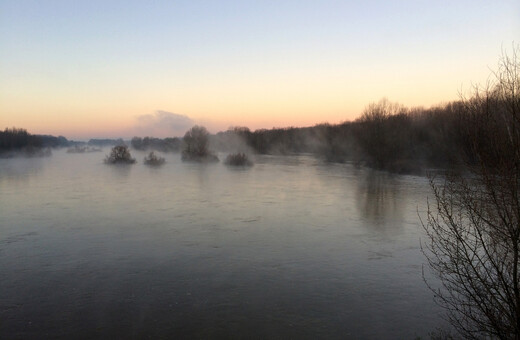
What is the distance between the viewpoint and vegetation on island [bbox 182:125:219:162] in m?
40.7

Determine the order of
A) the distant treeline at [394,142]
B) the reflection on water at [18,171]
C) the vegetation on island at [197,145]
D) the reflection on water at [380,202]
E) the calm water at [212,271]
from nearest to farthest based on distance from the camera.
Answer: the calm water at [212,271] < the reflection on water at [380,202] < the reflection on water at [18,171] < the distant treeline at [394,142] < the vegetation on island at [197,145]

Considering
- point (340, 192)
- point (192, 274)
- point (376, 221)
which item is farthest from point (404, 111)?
point (192, 274)

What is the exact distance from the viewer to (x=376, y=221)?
449 inches

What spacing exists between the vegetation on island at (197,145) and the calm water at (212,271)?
26559mm

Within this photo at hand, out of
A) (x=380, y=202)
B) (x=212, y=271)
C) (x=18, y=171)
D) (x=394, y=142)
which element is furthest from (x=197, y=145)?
(x=212, y=271)

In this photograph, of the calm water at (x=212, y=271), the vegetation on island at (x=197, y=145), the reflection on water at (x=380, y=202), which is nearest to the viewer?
the calm water at (x=212, y=271)

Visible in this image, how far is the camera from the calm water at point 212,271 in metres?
5.06

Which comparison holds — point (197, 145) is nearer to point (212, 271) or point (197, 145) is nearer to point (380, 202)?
point (380, 202)

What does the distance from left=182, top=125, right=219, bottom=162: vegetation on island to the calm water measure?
2656 centimetres

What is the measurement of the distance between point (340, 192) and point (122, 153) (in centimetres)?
2582

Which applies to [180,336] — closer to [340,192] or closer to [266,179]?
[340,192]

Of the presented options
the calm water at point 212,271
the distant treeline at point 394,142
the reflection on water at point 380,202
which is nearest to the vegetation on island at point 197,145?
the distant treeline at point 394,142

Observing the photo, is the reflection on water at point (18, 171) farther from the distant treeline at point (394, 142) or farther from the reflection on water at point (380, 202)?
the distant treeline at point (394, 142)

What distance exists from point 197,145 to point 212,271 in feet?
114
